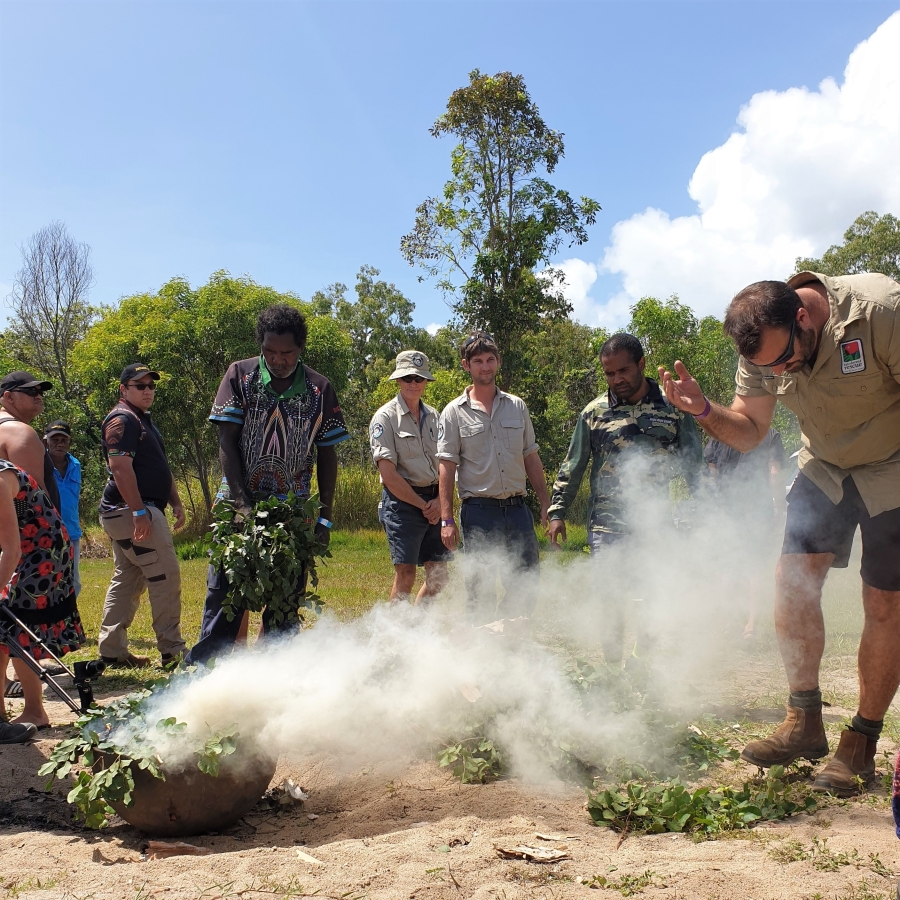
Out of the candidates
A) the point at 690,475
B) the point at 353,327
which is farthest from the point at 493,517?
the point at 353,327

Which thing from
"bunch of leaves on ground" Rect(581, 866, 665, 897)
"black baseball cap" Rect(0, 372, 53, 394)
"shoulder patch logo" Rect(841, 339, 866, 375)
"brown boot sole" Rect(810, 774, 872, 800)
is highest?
"black baseball cap" Rect(0, 372, 53, 394)

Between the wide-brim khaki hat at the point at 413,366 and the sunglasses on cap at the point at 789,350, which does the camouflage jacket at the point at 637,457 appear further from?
the sunglasses on cap at the point at 789,350

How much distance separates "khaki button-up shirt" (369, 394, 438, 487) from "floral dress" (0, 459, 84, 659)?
225 cm

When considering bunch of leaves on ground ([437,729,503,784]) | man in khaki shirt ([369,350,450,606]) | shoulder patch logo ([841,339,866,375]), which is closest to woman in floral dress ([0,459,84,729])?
man in khaki shirt ([369,350,450,606])

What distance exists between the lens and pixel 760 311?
329cm

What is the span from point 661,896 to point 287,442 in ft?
9.59

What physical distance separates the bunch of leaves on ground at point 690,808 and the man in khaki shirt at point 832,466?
1.11ft

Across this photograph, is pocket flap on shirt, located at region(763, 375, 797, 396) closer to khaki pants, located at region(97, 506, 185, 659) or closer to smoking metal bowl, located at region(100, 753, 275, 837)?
smoking metal bowl, located at region(100, 753, 275, 837)

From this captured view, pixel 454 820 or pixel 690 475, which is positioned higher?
pixel 690 475

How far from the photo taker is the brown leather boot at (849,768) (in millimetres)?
3225

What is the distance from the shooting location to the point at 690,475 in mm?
5254

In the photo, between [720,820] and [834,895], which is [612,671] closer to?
[720,820]

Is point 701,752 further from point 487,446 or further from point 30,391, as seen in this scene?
point 30,391

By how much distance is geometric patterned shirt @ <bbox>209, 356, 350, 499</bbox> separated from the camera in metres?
4.34
